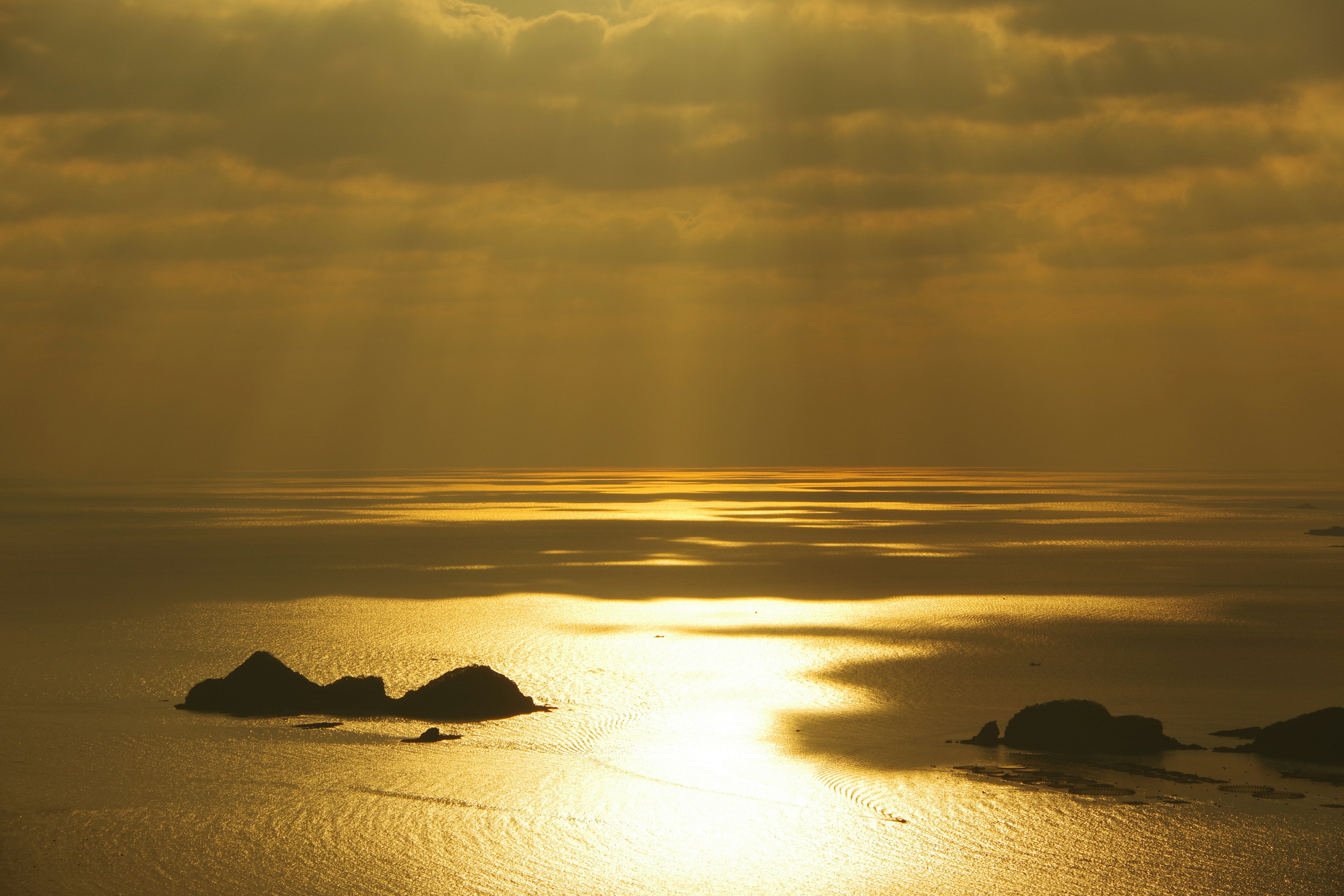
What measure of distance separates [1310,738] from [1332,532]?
97.1 meters

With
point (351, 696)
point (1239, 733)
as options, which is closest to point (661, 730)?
point (351, 696)

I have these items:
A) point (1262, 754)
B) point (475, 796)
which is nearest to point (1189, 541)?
point (1262, 754)

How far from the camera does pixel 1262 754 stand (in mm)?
26875

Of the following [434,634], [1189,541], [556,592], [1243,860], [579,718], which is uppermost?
[1189,541]

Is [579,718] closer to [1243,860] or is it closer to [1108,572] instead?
[1243,860]

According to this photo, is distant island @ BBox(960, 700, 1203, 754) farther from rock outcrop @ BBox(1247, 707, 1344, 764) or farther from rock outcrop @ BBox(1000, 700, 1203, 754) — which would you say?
rock outcrop @ BBox(1247, 707, 1344, 764)

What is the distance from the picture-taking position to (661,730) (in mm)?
32531

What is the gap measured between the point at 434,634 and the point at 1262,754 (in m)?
31.6

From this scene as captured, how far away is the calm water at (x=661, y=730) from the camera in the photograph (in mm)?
21562

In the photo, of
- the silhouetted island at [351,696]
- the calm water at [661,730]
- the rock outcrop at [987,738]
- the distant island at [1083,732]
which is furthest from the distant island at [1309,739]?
the silhouetted island at [351,696]

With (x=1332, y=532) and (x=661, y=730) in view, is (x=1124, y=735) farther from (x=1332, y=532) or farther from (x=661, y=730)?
(x=1332, y=532)

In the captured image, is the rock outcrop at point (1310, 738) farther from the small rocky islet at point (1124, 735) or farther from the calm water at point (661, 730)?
the calm water at point (661, 730)

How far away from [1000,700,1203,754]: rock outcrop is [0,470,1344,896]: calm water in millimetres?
634

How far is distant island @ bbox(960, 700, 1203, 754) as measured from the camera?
27.5 metres
